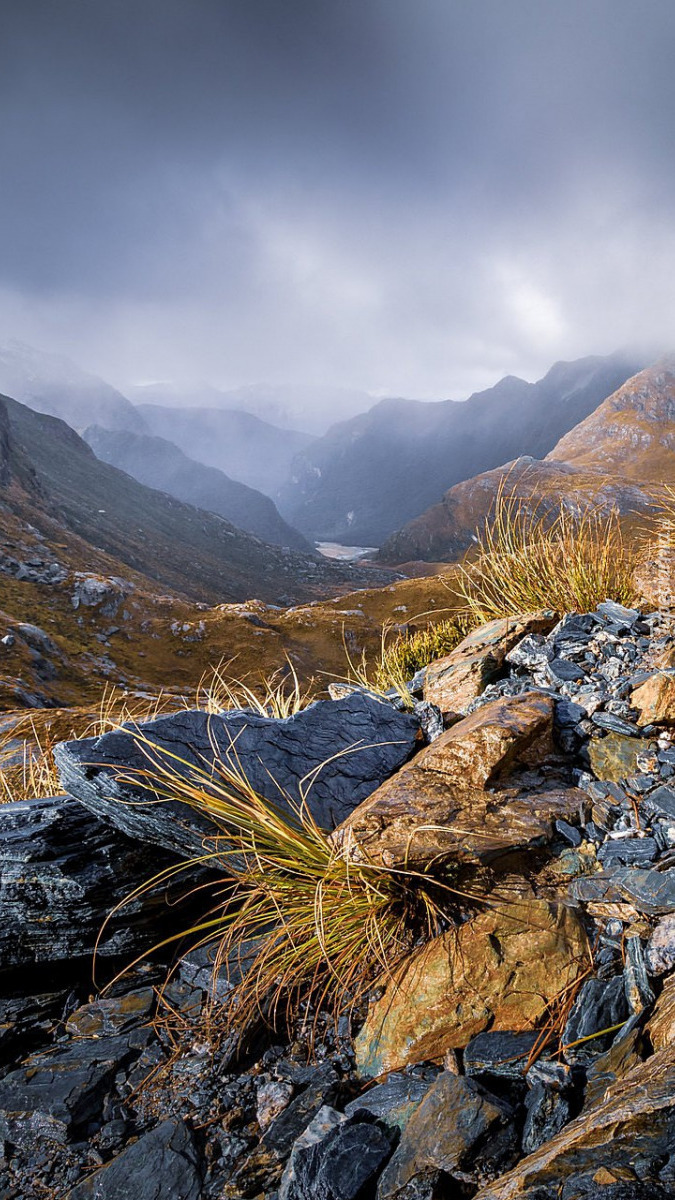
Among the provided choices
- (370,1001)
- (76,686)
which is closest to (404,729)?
(370,1001)

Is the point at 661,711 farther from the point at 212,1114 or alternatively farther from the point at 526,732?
the point at 212,1114

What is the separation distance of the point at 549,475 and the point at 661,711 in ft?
204

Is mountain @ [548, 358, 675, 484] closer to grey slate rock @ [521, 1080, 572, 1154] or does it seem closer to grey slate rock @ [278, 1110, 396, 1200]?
grey slate rock @ [521, 1080, 572, 1154]

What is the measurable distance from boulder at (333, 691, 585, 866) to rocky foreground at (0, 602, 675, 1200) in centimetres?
1

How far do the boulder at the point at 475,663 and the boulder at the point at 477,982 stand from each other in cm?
194

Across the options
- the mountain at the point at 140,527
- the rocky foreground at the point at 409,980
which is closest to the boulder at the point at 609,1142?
the rocky foreground at the point at 409,980

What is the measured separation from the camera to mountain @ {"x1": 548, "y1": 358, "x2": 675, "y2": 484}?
266 feet

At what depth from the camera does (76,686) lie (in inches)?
1152

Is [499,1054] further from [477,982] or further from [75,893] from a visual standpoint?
[75,893]

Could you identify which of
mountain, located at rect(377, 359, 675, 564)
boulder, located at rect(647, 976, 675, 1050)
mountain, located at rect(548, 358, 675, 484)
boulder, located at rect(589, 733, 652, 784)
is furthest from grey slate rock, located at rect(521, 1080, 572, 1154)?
mountain, located at rect(548, 358, 675, 484)

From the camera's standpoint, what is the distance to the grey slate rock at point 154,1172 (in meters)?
2.24

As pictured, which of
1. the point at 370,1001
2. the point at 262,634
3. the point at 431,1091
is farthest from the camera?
the point at 262,634

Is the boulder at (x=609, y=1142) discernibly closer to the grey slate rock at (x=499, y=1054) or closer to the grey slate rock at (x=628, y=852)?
the grey slate rock at (x=499, y=1054)

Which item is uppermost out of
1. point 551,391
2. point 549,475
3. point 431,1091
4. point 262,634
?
point 551,391
